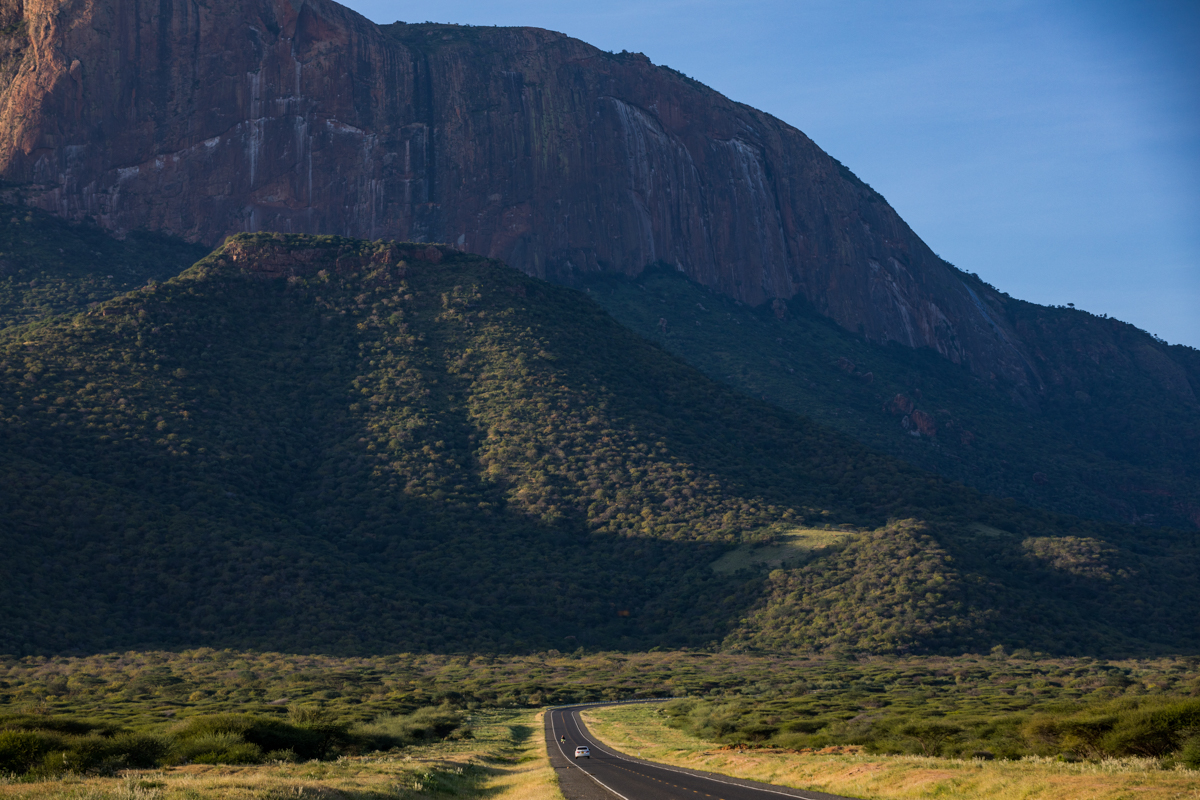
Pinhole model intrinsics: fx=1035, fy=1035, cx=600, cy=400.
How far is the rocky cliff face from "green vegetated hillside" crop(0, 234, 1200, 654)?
2819cm

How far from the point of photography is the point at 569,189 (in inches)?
6373

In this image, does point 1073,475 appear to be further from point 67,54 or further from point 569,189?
point 67,54

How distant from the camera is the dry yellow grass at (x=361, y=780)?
21922 millimetres

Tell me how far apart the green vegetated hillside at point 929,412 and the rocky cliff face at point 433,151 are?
801 centimetres

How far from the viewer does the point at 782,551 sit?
8975 cm

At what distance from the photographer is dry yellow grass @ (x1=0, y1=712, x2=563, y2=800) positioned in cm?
2192

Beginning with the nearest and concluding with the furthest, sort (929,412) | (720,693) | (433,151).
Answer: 1. (720,693)
2. (929,412)
3. (433,151)

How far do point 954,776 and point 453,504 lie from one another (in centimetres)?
7209

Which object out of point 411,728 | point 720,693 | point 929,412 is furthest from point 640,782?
point 929,412

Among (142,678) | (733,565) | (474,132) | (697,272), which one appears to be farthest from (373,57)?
(142,678)

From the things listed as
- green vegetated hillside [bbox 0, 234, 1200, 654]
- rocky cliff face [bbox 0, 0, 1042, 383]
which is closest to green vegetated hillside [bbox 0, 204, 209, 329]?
rocky cliff face [bbox 0, 0, 1042, 383]

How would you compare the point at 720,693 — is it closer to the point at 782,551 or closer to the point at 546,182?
the point at 782,551

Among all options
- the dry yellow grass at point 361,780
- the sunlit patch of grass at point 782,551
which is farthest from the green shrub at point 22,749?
the sunlit patch of grass at point 782,551

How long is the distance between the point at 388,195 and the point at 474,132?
18.3 m
